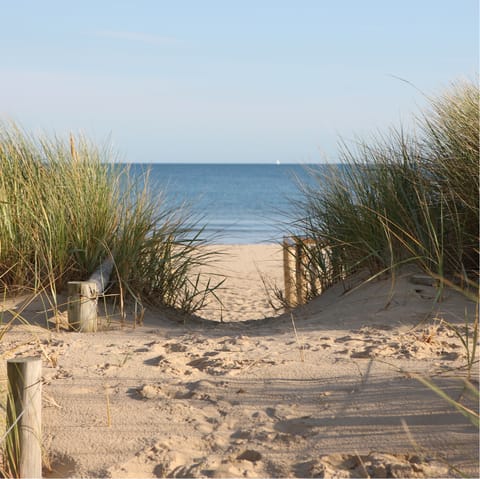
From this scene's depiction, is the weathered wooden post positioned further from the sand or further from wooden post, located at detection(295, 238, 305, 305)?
wooden post, located at detection(295, 238, 305, 305)

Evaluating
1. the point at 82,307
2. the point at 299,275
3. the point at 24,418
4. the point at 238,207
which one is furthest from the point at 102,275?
the point at 238,207

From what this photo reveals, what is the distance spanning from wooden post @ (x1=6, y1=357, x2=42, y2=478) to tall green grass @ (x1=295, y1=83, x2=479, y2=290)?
9.30ft

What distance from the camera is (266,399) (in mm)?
3592

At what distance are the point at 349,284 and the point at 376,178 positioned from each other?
0.90 meters

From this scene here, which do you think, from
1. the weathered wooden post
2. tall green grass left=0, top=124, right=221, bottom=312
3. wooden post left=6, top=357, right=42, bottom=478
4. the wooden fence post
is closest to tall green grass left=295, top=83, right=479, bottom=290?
the wooden fence post

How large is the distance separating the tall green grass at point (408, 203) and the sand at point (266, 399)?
42 cm

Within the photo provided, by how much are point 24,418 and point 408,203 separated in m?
3.41

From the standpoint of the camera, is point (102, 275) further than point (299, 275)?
No

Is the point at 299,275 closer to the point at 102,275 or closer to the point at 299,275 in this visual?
the point at 299,275

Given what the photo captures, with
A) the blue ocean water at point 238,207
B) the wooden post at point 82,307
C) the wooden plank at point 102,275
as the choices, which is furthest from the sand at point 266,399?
the blue ocean water at point 238,207

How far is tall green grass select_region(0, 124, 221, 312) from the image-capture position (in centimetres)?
562

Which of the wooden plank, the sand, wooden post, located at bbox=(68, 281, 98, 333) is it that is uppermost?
the wooden plank

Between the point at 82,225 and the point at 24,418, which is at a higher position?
the point at 82,225

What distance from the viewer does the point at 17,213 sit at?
573cm
